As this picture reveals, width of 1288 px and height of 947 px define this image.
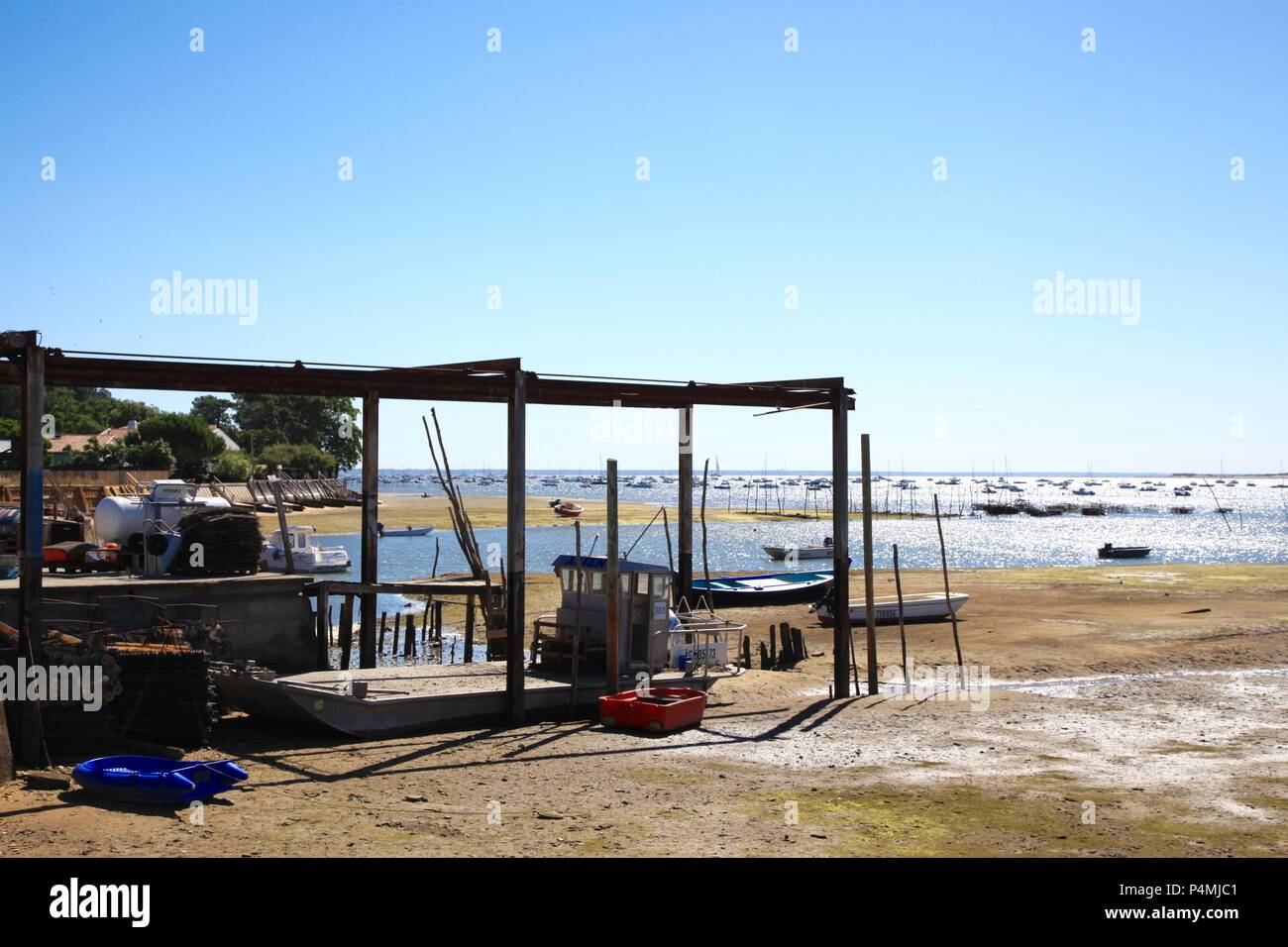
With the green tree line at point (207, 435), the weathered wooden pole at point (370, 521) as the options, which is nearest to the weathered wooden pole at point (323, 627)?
the weathered wooden pole at point (370, 521)

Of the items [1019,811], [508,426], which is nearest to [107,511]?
[508,426]

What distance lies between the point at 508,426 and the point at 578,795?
25.2 feet

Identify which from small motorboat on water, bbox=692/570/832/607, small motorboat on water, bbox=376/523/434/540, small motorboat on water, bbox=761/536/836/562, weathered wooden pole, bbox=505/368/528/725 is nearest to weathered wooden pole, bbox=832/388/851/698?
weathered wooden pole, bbox=505/368/528/725

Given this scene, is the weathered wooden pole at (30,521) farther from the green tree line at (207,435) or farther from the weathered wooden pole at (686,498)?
the green tree line at (207,435)

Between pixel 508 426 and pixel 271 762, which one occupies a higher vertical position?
pixel 508 426

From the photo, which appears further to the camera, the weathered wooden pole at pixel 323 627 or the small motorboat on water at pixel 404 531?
the small motorboat on water at pixel 404 531

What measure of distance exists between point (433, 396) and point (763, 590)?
27.2m

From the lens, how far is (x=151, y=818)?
12758 mm

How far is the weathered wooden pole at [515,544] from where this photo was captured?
1927 centimetres

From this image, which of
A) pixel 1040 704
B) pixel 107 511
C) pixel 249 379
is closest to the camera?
pixel 249 379

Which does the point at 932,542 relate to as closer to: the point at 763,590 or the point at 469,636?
the point at 763,590

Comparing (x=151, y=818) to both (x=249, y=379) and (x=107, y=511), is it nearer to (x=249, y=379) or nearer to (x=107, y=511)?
(x=249, y=379)

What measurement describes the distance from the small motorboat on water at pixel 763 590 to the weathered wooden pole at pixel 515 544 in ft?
79.4

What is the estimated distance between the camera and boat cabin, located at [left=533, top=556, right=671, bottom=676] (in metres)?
22.2
